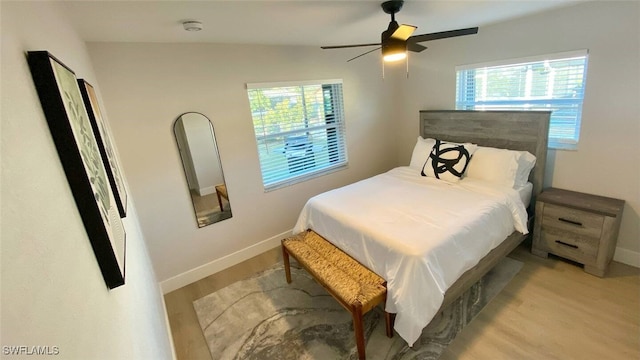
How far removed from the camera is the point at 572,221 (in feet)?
8.21

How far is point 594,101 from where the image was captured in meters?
2.51

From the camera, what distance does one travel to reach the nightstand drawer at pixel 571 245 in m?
2.44

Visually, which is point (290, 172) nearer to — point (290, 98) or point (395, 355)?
point (290, 98)

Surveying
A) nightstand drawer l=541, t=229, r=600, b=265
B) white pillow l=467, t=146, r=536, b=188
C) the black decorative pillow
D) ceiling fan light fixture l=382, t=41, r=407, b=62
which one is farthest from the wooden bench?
nightstand drawer l=541, t=229, r=600, b=265

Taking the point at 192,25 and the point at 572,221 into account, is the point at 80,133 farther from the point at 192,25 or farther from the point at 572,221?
the point at 572,221

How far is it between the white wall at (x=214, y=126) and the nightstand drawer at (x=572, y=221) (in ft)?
7.59

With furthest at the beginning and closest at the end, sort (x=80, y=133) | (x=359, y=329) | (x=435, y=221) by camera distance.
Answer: (x=435, y=221)
(x=359, y=329)
(x=80, y=133)

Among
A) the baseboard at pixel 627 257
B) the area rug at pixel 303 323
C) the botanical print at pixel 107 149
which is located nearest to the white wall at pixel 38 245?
the botanical print at pixel 107 149

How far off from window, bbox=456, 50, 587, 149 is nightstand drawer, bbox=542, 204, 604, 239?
664 millimetres

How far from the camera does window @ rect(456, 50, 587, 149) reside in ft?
8.63

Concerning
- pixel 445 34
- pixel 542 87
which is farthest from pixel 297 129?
pixel 542 87

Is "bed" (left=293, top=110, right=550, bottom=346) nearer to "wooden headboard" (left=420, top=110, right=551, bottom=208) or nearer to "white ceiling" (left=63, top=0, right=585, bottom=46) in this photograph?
"wooden headboard" (left=420, top=110, right=551, bottom=208)

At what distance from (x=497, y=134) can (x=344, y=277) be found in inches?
93.3

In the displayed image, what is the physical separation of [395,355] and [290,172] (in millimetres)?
2189
